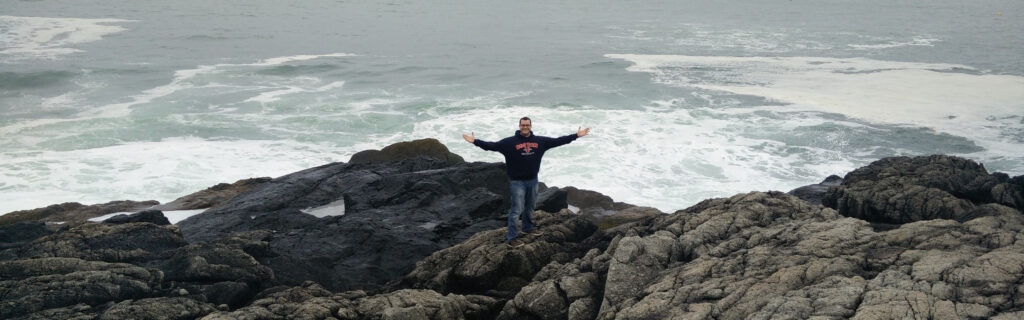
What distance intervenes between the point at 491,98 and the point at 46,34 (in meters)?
32.3

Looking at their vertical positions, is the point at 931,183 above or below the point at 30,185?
above

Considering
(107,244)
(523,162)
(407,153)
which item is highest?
(523,162)

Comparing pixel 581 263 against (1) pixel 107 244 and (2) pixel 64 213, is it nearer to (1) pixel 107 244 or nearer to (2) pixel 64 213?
(1) pixel 107 244

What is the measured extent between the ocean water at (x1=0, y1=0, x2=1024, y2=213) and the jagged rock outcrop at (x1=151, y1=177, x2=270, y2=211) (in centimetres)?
325

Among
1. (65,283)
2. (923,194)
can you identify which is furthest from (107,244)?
(923,194)

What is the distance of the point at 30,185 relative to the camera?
18062mm

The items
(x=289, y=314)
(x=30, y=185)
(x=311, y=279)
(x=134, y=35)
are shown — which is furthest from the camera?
(x=134, y=35)

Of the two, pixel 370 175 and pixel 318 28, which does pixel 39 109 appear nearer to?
pixel 370 175

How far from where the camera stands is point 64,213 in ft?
43.6

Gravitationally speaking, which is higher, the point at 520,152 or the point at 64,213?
the point at 520,152

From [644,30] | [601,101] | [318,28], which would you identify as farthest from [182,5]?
[601,101]

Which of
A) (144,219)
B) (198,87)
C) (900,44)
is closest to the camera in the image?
(144,219)

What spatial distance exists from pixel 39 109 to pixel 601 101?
21.0 meters

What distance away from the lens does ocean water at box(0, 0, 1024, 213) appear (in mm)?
20375
